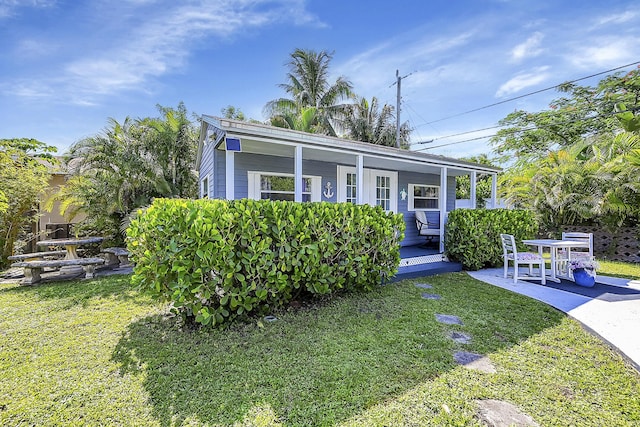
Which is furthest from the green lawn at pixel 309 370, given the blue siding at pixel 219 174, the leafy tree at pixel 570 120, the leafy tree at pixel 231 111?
the leafy tree at pixel 231 111

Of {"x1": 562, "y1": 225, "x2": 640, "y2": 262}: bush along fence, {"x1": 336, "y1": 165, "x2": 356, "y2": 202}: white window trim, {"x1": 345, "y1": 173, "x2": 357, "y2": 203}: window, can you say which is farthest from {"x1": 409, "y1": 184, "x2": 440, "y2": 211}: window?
{"x1": 562, "y1": 225, "x2": 640, "y2": 262}: bush along fence

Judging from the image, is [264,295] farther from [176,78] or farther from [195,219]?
[176,78]

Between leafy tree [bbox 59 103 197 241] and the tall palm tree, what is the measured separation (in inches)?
383

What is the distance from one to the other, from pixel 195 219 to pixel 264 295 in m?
1.26

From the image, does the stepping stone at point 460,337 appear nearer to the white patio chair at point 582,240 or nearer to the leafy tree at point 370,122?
the white patio chair at point 582,240

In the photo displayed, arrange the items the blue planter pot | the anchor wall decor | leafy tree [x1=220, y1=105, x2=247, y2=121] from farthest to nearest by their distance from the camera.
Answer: leafy tree [x1=220, y1=105, x2=247, y2=121]
the anchor wall decor
the blue planter pot

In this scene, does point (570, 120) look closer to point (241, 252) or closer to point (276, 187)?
point (276, 187)

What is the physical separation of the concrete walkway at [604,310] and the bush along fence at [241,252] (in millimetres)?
2955

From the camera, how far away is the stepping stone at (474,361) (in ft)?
8.50

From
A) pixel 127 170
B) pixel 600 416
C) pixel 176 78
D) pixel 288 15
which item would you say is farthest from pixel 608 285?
pixel 176 78

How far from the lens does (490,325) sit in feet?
11.6

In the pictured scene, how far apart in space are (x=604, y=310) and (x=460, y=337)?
2.59 meters

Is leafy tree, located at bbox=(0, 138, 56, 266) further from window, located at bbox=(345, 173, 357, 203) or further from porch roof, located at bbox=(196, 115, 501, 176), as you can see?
window, located at bbox=(345, 173, 357, 203)

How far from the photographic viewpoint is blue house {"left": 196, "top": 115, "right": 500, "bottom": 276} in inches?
186
